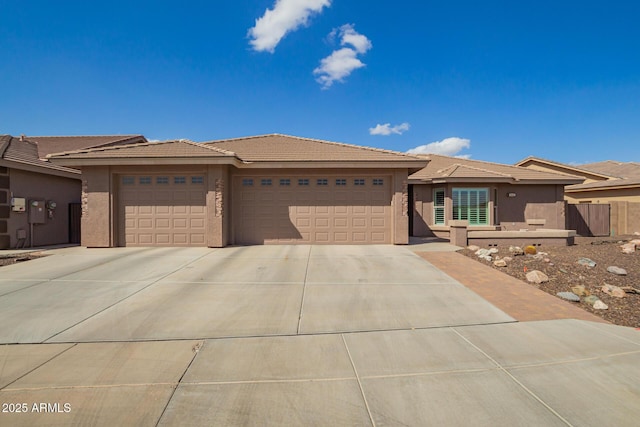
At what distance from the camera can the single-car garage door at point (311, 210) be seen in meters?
12.3

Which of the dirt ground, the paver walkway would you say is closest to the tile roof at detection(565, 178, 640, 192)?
the dirt ground

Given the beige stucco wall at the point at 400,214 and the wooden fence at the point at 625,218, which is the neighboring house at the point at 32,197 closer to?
the beige stucco wall at the point at 400,214

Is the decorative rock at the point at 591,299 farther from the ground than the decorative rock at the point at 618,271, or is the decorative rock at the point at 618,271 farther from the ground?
the decorative rock at the point at 618,271

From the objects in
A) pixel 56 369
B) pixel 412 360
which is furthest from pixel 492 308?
pixel 56 369

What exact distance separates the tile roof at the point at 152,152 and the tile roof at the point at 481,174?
34.9 feet

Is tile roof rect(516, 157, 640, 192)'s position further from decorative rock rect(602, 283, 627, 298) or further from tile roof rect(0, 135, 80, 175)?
tile roof rect(0, 135, 80, 175)

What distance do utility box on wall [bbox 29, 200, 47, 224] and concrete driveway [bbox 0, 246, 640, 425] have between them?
7573 mm

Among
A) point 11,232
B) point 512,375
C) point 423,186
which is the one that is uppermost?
point 423,186

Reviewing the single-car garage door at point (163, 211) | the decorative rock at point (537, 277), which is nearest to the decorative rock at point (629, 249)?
the decorative rock at point (537, 277)

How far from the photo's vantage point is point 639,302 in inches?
216

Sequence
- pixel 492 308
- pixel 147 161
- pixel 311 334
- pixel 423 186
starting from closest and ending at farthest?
1. pixel 311 334
2. pixel 492 308
3. pixel 147 161
4. pixel 423 186

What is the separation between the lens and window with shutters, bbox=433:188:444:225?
620 inches

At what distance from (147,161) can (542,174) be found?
19903 millimetres

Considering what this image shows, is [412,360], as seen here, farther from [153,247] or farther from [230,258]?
[153,247]
